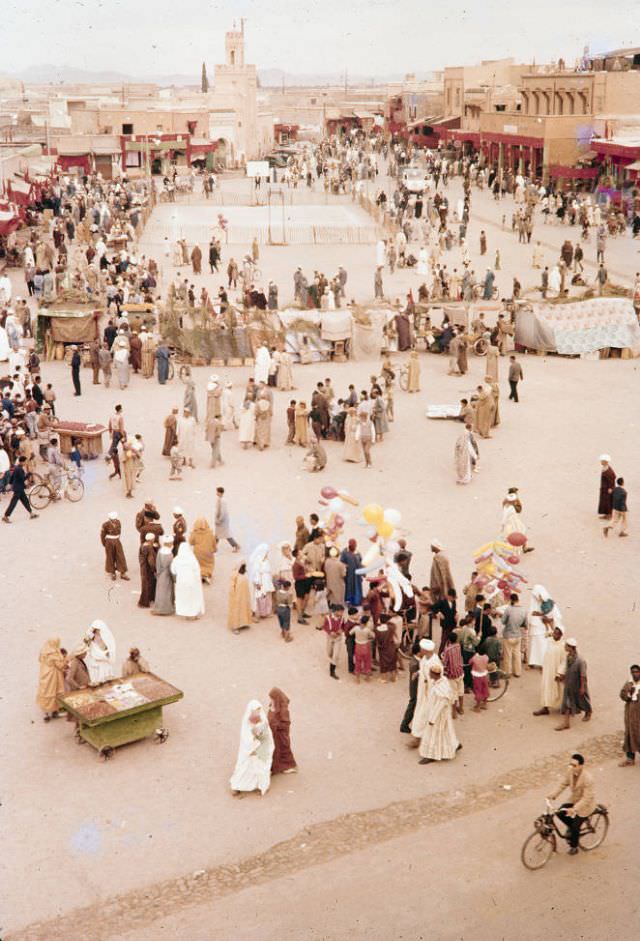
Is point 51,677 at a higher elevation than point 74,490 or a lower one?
lower

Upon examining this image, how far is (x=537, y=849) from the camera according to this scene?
8.85 meters

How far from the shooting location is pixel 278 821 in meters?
9.58

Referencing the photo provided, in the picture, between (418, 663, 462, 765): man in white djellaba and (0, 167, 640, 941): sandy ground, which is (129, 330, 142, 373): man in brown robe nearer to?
(0, 167, 640, 941): sandy ground

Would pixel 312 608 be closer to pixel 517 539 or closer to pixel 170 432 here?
pixel 517 539

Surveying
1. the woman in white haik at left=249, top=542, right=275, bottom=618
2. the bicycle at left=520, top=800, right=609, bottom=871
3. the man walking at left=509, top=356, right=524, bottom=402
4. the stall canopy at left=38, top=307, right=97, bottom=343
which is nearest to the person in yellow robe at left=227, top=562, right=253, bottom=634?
the woman in white haik at left=249, top=542, right=275, bottom=618

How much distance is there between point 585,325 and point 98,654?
15.8 metres

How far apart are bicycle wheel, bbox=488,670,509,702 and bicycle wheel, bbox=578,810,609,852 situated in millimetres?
2435

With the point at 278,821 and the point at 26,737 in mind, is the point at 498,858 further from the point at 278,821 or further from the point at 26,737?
the point at 26,737

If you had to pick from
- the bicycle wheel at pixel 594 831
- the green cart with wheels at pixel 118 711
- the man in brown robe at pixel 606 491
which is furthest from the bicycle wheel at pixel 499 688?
the man in brown robe at pixel 606 491

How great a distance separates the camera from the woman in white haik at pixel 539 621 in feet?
38.7

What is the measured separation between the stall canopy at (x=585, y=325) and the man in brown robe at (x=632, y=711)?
15.1 m

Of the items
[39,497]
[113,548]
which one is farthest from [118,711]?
[39,497]

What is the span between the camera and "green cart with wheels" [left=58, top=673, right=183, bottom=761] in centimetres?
1043

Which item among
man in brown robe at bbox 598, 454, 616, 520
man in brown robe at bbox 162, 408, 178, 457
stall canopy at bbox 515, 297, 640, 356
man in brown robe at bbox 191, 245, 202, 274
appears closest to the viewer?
man in brown robe at bbox 598, 454, 616, 520
